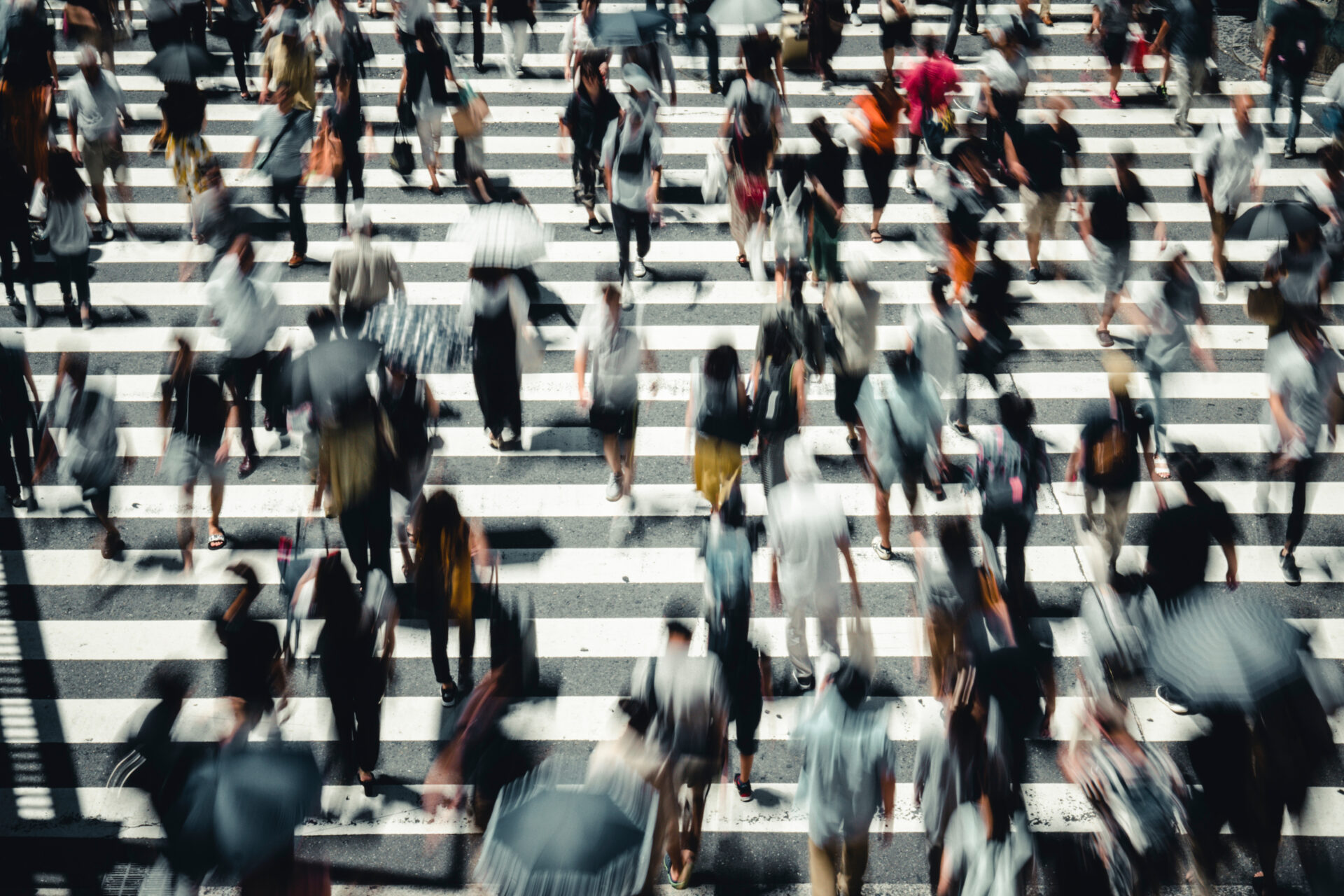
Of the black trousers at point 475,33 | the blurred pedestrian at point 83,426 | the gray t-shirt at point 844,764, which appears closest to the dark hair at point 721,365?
the gray t-shirt at point 844,764

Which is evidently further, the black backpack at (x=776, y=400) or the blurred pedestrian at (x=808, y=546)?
the black backpack at (x=776, y=400)

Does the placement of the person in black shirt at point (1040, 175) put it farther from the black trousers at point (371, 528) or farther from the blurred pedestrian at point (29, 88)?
the blurred pedestrian at point (29, 88)

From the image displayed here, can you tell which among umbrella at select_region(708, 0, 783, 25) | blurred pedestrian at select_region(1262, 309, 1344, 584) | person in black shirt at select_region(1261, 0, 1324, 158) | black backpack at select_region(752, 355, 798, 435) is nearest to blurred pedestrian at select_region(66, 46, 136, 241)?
umbrella at select_region(708, 0, 783, 25)

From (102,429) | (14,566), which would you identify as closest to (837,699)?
(102,429)

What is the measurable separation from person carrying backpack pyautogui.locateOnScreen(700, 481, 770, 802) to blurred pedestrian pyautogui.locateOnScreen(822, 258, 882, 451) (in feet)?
7.78

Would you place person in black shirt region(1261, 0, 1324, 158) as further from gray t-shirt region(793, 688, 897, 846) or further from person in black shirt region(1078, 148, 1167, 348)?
gray t-shirt region(793, 688, 897, 846)

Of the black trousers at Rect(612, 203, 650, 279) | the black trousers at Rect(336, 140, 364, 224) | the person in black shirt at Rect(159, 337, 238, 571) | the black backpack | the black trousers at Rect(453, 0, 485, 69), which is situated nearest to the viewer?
the person in black shirt at Rect(159, 337, 238, 571)

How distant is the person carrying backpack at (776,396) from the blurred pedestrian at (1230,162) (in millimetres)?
4832

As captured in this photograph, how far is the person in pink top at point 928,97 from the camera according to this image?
36.9 feet

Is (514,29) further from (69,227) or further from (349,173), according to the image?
(69,227)

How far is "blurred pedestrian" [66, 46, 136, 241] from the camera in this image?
10422 millimetres

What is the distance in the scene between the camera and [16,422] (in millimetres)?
7965

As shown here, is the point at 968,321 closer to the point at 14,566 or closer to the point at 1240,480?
the point at 1240,480

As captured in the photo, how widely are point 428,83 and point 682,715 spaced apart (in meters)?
8.44
